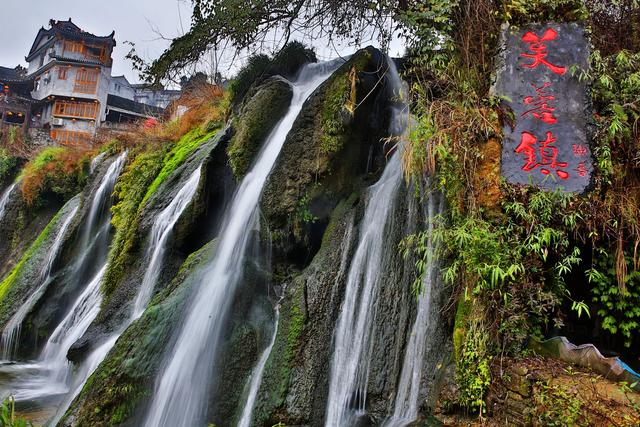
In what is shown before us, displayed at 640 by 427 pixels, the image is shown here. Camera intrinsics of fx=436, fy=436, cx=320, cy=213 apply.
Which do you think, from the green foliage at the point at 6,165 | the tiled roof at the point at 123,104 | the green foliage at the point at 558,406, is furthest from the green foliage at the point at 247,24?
the tiled roof at the point at 123,104

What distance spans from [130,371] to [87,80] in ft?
102

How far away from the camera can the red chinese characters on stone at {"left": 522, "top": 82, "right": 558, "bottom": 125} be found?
4.84m

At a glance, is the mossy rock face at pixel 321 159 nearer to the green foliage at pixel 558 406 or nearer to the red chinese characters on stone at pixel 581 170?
the red chinese characters on stone at pixel 581 170

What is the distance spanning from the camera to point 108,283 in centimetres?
788

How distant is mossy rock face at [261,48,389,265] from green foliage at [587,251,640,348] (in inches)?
129

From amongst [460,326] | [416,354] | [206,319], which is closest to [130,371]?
[206,319]

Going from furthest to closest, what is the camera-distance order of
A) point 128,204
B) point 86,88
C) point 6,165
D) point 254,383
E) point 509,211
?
1. point 86,88
2. point 6,165
3. point 128,204
4. point 254,383
5. point 509,211

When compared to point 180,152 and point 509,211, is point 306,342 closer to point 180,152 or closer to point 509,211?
point 509,211

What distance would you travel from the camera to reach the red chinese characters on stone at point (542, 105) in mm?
4844

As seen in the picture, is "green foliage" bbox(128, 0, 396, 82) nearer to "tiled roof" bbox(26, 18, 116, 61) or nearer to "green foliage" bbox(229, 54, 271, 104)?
"green foliage" bbox(229, 54, 271, 104)

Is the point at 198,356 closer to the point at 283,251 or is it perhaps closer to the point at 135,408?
the point at 135,408

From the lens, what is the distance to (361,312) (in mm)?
5039

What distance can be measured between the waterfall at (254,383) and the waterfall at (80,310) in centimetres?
354

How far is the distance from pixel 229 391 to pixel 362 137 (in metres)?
4.09
